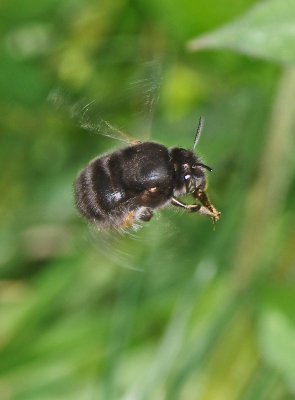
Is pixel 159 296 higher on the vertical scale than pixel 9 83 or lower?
lower

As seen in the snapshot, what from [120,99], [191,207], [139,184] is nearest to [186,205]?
[191,207]

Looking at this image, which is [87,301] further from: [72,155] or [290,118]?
[290,118]

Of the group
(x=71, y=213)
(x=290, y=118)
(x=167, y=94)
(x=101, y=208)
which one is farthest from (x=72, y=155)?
(x=101, y=208)

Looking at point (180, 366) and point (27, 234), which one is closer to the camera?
Result: point (180, 366)

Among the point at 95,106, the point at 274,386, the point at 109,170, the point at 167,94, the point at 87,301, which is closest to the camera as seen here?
the point at 109,170

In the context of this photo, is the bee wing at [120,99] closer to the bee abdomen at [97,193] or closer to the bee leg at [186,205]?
the bee abdomen at [97,193]

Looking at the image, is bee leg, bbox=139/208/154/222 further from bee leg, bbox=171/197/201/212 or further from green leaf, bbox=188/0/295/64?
green leaf, bbox=188/0/295/64

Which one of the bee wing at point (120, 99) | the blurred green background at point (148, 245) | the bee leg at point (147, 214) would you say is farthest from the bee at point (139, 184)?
the blurred green background at point (148, 245)
